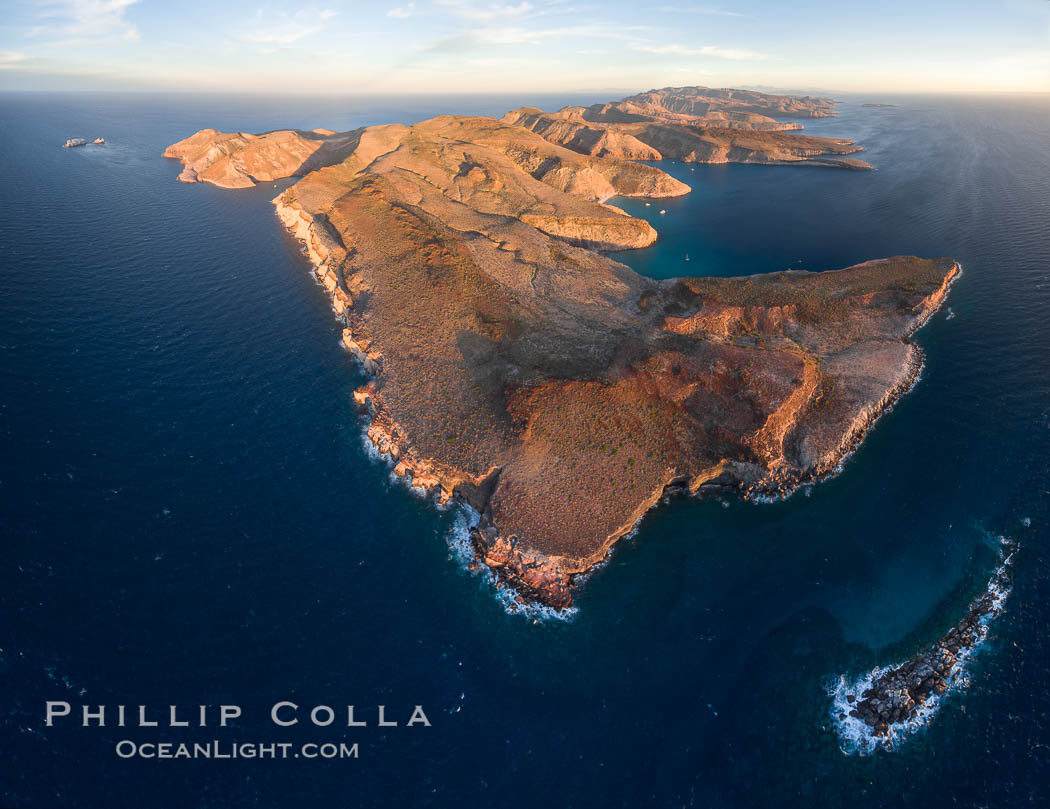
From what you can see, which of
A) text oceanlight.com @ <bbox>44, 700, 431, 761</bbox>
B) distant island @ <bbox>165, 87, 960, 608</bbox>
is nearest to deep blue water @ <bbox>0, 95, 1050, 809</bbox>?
text oceanlight.com @ <bbox>44, 700, 431, 761</bbox>

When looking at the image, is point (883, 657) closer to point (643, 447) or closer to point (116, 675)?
point (643, 447)

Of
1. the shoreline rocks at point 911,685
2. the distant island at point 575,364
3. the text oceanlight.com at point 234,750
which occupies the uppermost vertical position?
the distant island at point 575,364

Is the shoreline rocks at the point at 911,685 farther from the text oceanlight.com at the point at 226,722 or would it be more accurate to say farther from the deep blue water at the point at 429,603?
the text oceanlight.com at the point at 226,722

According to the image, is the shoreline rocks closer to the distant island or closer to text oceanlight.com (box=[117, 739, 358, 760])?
the distant island

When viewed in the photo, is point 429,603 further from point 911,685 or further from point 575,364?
point 911,685

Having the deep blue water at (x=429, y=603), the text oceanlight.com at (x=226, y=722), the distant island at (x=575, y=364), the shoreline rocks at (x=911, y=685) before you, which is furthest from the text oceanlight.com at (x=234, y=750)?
the shoreline rocks at (x=911, y=685)

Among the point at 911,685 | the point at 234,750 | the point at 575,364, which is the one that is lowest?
the point at 911,685

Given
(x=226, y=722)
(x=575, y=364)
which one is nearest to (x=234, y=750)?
(x=226, y=722)
